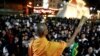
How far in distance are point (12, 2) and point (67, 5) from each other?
12.7 m

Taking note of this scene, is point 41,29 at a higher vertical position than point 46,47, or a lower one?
higher

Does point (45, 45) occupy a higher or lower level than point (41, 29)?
lower

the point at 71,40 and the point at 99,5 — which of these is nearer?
the point at 71,40

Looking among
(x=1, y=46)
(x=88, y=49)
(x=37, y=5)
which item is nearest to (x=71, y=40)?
(x=1, y=46)

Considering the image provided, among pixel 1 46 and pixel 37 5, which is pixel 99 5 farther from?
pixel 1 46

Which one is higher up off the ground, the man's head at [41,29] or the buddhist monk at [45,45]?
the man's head at [41,29]

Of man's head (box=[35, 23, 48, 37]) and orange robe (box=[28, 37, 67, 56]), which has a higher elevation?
man's head (box=[35, 23, 48, 37])

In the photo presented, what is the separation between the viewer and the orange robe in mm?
4727

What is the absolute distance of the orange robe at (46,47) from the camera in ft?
15.5

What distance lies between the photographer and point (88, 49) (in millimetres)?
13234

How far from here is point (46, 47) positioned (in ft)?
15.5

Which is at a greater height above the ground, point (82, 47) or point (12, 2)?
point (82, 47)

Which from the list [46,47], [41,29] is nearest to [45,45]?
[46,47]

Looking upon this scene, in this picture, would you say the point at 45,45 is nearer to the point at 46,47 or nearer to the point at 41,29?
the point at 46,47
